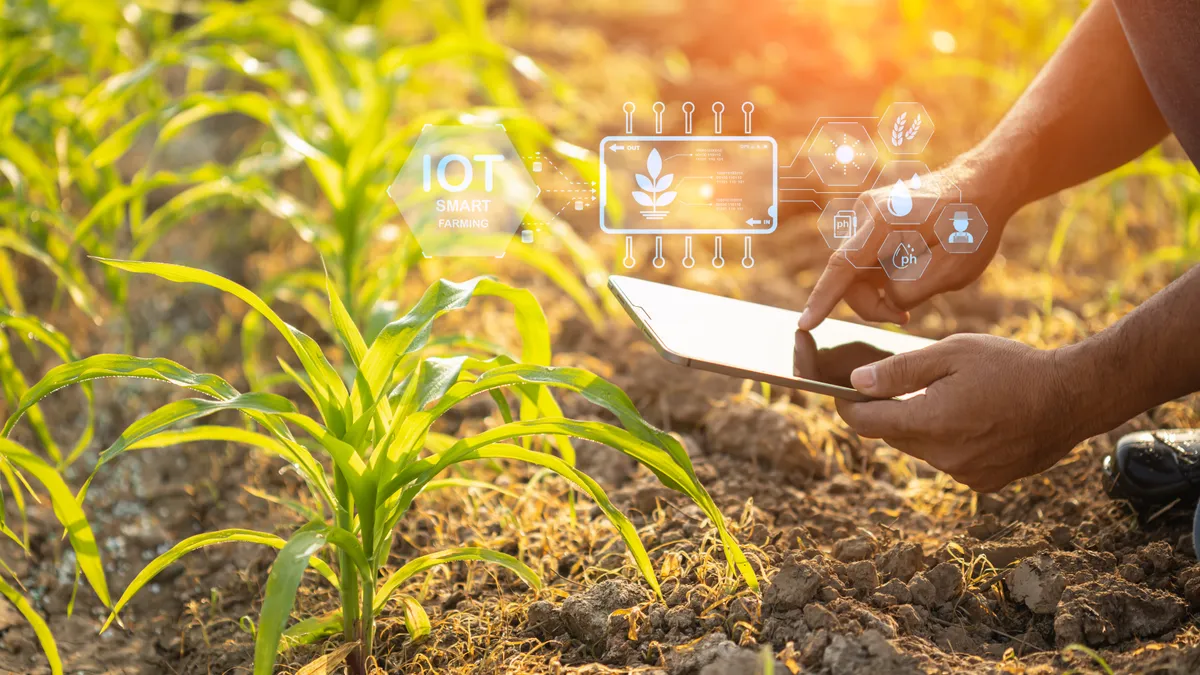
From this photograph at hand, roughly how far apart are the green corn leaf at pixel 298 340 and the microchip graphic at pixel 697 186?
126 cm

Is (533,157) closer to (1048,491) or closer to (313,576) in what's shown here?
(313,576)

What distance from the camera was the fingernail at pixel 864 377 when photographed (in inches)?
42.9

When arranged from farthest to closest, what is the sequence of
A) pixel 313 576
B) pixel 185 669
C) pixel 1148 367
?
1. pixel 313 576
2. pixel 185 669
3. pixel 1148 367

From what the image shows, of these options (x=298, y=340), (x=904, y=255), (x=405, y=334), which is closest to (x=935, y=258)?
(x=904, y=255)

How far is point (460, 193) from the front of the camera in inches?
71.0

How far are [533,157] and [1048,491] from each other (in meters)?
1.14

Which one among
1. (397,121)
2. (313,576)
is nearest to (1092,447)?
(313,576)

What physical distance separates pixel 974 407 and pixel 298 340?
0.70 meters

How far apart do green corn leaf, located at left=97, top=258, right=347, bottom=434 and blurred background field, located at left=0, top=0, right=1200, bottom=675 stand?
28 cm

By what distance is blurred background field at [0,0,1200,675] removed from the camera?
113cm

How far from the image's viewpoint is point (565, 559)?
4.33 ft

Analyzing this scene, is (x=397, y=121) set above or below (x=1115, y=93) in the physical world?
above

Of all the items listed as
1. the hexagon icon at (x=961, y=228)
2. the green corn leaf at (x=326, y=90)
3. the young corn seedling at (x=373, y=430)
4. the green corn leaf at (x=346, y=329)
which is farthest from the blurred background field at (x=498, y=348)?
the hexagon icon at (x=961, y=228)

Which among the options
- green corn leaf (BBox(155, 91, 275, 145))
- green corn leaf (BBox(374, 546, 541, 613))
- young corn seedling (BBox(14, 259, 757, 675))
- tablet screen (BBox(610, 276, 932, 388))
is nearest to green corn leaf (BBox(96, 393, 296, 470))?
young corn seedling (BBox(14, 259, 757, 675))
